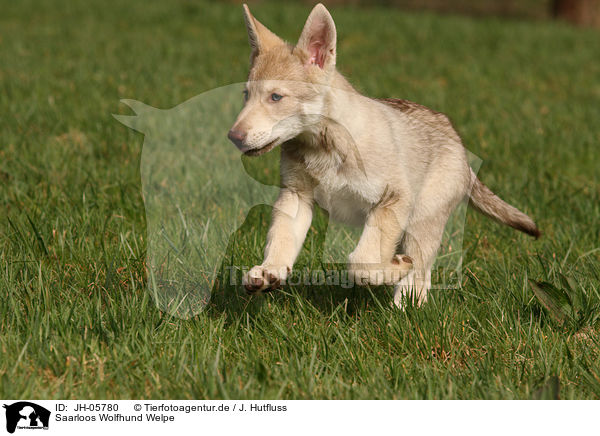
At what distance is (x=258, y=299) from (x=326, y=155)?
76 cm

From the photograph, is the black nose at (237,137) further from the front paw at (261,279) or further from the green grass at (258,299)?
the green grass at (258,299)

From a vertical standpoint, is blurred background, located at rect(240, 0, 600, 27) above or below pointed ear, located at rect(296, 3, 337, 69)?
above

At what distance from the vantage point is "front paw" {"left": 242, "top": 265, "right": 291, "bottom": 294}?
266 centimetres

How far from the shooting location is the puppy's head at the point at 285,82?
8.92 ft

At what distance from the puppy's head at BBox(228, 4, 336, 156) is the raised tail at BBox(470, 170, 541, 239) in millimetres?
1109

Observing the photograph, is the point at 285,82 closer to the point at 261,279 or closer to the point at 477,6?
the point at 261,279

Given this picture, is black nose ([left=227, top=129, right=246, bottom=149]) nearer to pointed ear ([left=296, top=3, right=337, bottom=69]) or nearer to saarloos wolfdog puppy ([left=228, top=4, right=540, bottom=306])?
saarloos wolfdog puppy ([left=228, top=4, right=540, bottom=306])

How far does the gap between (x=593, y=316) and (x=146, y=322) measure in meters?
1.96

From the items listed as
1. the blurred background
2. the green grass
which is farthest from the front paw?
the blurred background

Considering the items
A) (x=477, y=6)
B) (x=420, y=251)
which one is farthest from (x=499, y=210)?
(x=477, y=6)
